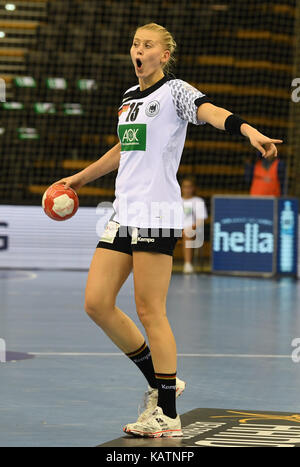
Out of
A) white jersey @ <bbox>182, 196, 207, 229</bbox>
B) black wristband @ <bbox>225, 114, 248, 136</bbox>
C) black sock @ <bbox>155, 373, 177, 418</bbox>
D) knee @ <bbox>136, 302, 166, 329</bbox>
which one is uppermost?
black wristband @ <bbox>225, 114, 248, 136</bbox>

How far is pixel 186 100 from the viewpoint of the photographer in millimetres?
4727

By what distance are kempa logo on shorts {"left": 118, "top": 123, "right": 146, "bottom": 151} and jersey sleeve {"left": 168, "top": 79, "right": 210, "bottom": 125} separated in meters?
0.20

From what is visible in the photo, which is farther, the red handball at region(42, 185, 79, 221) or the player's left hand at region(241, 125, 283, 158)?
the red handball at region(42, 185, 79, 221)

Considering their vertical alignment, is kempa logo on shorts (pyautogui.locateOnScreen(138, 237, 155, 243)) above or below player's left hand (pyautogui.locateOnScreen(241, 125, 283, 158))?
below

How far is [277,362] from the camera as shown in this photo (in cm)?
721

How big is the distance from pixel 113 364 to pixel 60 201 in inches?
81.7

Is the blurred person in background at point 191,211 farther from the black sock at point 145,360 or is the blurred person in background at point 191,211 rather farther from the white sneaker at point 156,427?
the white sneaker at point 156,427

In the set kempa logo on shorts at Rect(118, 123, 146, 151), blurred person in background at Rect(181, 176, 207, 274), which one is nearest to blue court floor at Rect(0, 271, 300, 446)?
kempa logo on shorts at Rect(118, 123, 146, 151)

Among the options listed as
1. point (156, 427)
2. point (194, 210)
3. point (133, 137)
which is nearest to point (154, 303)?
point (156, 427)

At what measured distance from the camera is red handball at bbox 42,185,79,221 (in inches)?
207

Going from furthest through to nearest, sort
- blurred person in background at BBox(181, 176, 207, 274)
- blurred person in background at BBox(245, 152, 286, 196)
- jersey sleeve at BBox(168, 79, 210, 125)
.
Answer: blurred person in background at BBox(181, 176, 207, 274), blurred person in background at BBox(245, 152, 286, 196), jersey sleeve at BBox(168, 79, 210, 125)

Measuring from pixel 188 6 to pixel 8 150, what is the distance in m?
5.41

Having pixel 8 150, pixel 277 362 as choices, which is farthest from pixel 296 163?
pixel 277 362

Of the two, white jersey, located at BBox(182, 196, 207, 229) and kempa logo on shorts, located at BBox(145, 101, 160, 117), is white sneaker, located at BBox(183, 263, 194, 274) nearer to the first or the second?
white jersey, located at BBox(182, 196, 207, 229)
